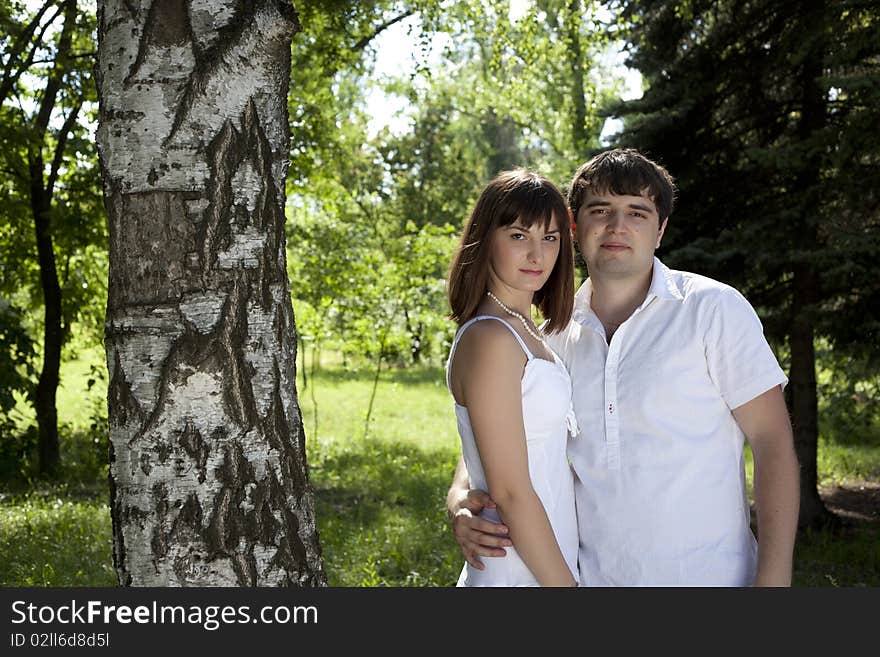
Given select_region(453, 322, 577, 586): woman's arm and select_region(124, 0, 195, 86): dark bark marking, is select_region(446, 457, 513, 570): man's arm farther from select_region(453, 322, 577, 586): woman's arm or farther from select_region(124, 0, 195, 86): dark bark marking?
select_region(124, 0, 195, 86): dark bark marking

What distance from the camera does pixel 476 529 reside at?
2541 millimetres

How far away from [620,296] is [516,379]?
1.90ft

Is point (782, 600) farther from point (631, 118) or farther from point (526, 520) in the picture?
point (631, 118)

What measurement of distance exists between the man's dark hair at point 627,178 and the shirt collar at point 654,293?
0.66 ft

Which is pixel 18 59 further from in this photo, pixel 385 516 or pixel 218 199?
A: pixel 218 199

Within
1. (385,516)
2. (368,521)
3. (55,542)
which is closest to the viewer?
(55,542)

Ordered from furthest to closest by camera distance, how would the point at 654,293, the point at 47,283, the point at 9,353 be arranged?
the point at 47,283 < the point at 9,353 < the point at 654,293

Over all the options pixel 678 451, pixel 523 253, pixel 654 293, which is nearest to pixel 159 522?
pixel 523 253

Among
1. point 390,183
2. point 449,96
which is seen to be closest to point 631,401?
point 449,96

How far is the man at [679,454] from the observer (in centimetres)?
248

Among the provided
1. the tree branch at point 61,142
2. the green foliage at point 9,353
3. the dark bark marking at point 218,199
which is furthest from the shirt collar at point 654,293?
the tree branch at point 61,142

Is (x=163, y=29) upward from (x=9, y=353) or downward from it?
upward

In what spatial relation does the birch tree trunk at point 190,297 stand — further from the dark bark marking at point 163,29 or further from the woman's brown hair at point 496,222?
the woman's brown hair at point 496,222

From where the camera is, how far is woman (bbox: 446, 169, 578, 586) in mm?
2414
